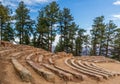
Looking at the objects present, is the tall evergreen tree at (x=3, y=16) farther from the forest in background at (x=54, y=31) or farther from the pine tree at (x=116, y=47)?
the pine tree at (x=116, y=47)

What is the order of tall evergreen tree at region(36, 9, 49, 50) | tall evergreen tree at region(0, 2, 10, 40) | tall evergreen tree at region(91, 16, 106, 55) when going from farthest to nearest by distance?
tall evergreen tree at region(91, 16, 106, 55) < tall evergreen tree at region(36, 9, 49, 50) < tall evergreen tree at region(0, 2, 10, 40)

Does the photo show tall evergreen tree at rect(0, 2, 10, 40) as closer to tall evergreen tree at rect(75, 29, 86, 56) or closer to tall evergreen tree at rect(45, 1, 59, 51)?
tall evergreen tree at rect(45, 1, 59, 51)

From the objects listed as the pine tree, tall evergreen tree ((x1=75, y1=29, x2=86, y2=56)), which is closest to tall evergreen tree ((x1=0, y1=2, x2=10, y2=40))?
tall evergreen tree ((x1=75, y1=29, x2=86, y2=56))

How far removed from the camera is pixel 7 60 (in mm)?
9812

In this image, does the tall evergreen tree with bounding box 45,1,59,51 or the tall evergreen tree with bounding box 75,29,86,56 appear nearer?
the tall evergreen tree with bounding box 45,1,59,51

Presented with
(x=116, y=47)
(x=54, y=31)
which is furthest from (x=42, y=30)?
(x=116, y=47)

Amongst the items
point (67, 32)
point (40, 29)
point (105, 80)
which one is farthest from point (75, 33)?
point (105, 80)

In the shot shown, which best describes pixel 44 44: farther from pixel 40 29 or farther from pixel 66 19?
pixel 66 19

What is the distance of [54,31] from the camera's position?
36219 mm

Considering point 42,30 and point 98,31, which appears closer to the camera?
point 42,30

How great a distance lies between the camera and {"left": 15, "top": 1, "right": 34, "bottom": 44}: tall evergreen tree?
116 ft

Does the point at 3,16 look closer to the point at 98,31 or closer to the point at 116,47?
the point at 98,31

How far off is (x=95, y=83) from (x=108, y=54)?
118 feet

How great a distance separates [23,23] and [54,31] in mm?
5178
